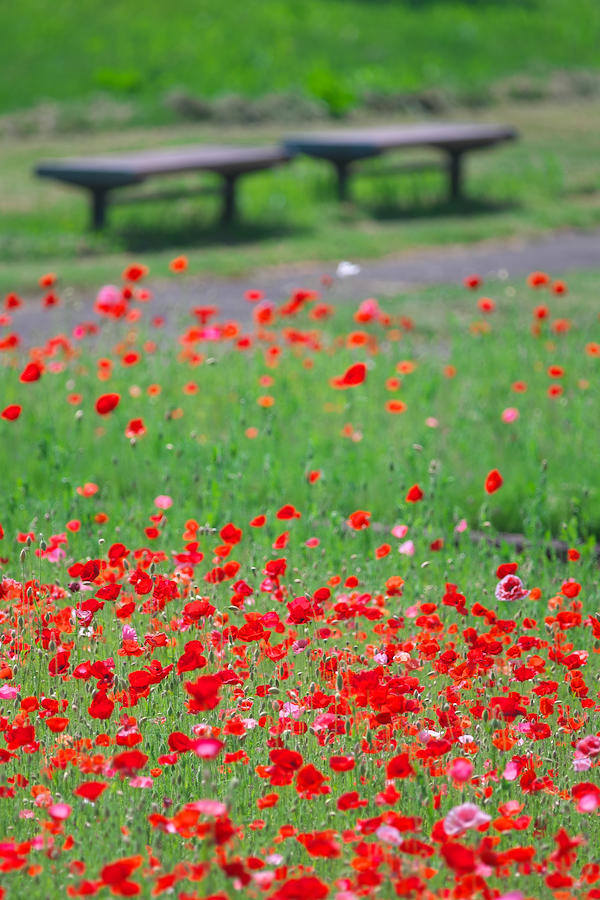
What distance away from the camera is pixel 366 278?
36.9 ft

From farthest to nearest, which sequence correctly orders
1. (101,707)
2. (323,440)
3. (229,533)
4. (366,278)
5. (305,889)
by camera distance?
(366,278), (323,440), (229,533), (101,707), (305,889)

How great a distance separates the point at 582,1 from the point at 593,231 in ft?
63.2

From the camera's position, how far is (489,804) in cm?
286

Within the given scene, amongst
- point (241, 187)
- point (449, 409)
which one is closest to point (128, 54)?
point (241, 187)

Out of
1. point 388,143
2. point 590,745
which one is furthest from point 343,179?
point 590,745

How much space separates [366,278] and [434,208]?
369 cm

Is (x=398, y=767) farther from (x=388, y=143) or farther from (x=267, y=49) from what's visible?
(x=267, y=49)

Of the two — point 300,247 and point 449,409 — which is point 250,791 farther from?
point 300,247

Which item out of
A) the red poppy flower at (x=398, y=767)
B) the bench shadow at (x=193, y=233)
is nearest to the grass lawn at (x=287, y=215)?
the bench shadow at (x=193, y=233)

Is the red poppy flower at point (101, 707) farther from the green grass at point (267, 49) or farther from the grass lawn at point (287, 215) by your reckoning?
the green grass at point (267, 49)

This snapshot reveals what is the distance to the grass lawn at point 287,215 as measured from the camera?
1192 centimetres

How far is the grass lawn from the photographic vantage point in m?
11.9

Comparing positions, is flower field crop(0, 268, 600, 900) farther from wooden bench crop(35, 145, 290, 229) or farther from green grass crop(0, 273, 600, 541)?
wooden bench crop(35, 145, 290, 229)

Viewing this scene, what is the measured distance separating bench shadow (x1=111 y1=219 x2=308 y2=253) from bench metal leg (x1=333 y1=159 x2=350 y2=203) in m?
1.12
